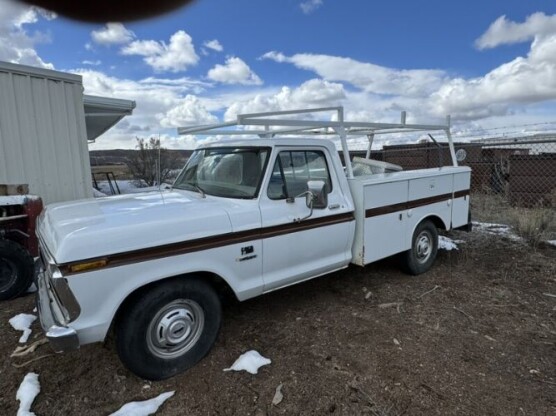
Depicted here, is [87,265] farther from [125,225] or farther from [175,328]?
[175,328]

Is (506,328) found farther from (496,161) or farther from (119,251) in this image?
(496,161)

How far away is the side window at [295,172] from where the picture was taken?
3.54 meters

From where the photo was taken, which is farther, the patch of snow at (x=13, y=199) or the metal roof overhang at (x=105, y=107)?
the metal roof overhang at (x=105, y=107)

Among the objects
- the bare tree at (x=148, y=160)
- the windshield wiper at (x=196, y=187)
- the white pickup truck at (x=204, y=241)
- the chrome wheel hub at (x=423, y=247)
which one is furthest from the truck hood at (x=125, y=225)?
the bare tree at (x=148, y=160)

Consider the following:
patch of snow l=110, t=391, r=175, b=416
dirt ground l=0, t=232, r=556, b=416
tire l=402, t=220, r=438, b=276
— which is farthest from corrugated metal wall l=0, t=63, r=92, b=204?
tire l=402, t=220, r=438, b=276

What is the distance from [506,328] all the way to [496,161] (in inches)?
334

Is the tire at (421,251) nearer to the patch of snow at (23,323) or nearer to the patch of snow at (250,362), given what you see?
the patch of snow at (250,362)

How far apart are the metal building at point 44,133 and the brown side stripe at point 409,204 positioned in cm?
564

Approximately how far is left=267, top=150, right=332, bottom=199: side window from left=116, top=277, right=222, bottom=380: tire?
1.14m

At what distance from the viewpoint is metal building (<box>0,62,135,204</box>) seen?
6.18 metres

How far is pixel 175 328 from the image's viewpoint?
2.93 meters

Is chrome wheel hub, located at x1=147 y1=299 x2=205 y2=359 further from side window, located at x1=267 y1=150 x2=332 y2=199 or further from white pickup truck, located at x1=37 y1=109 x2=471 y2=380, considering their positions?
side window, located at x1=267 y1=150 x2=332 y2=199

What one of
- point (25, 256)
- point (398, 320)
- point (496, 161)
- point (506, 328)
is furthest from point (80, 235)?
point (496, 161)

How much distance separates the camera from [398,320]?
12.6ft
